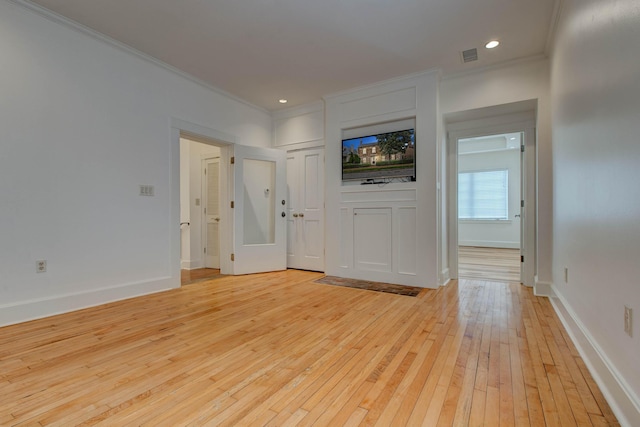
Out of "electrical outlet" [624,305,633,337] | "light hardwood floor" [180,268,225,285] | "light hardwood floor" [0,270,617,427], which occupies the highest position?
"electrical outlet" [624,305,633,337]

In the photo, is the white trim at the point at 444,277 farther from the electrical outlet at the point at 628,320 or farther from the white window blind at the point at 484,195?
the white window blind at the point at 484,195

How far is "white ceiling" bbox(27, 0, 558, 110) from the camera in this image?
2.55 meters

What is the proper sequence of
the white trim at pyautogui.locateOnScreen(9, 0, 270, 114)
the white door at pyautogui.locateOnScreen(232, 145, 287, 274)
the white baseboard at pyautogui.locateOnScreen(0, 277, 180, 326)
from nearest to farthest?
the white baseboard at pyautogui.locateOnScreen(0, 277, 180, 326) < the white trim at pyautogui.locateOnScreen(9, 0, 270, 114) < the white door at pyautogui.locateOnScreen(232, 145, 287, 274)

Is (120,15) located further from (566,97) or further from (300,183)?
(566,97)

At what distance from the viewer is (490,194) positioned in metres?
8.19

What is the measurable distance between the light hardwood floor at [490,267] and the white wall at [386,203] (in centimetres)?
122

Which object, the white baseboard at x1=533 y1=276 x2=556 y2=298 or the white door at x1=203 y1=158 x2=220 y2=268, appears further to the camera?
the white door at x1=203 y1=158 x2=220 y2=268

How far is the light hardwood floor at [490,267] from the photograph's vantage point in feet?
14.1

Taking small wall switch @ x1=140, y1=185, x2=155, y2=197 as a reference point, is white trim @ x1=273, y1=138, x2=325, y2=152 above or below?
above

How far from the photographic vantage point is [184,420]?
1.27 meters

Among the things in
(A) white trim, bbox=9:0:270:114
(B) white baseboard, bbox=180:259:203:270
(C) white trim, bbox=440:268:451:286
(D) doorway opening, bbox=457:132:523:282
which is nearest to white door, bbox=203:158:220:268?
(B) white baseboard, bbox=180:259:203:270

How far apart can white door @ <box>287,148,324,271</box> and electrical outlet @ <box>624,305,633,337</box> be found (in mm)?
3628

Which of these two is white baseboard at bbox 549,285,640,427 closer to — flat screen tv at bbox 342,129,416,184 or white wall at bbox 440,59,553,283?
white wall at bbox 440,59,553,283

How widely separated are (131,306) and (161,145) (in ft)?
6.02
